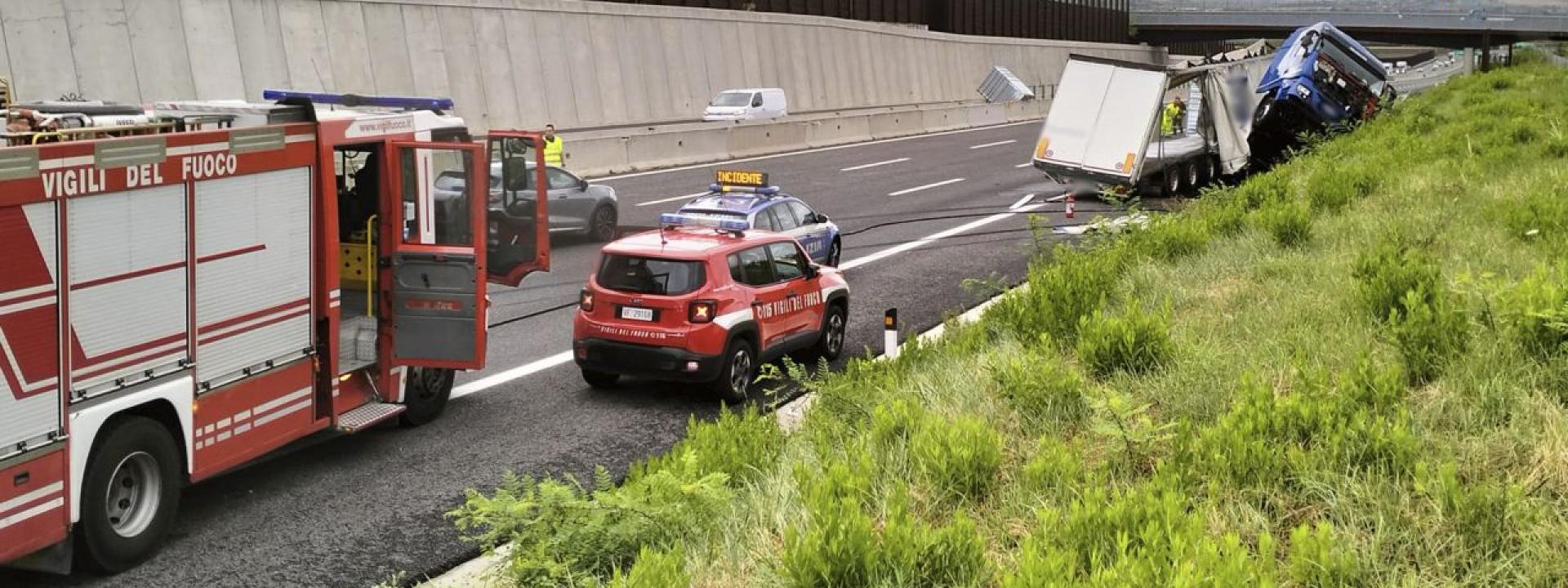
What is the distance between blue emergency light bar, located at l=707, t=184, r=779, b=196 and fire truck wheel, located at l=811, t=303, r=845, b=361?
3781mm

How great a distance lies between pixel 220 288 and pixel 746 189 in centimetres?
1028

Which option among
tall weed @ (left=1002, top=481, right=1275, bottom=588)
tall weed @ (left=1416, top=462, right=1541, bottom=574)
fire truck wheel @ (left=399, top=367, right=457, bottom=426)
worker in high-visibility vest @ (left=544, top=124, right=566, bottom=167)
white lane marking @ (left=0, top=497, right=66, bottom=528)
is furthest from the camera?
worker in high-visibility vest @ (left=544, top=124, right=566, bottom=167)

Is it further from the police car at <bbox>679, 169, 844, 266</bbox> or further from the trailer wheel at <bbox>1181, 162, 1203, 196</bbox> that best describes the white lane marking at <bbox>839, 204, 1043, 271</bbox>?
the trailer wheel at <bbox>1181, 162, 1203, 196</bbox>

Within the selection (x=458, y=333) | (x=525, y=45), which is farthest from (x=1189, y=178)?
(x=458, y=333)

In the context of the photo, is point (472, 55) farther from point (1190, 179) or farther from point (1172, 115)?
point (1190, 179)

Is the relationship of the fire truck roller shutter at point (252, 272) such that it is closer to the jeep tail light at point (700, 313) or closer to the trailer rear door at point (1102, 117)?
the jeep tail light at point (700, 313)

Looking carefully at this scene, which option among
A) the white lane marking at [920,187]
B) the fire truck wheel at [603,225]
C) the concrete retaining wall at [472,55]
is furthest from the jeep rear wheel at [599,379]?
the white lane marking at [920,187]

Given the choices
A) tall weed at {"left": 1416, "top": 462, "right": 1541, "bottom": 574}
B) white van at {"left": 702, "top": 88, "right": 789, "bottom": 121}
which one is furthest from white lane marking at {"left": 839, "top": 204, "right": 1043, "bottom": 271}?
white van at {"left": 702, "top": 88, "right": 789, "bottom": 121}

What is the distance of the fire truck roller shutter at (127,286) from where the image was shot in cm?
817

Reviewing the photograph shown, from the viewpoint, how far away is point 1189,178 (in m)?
30.5

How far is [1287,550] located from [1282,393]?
2081 mm

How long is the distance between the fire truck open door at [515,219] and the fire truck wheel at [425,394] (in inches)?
37.4

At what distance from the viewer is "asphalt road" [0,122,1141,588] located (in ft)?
29.4

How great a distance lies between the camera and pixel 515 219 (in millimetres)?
12234
